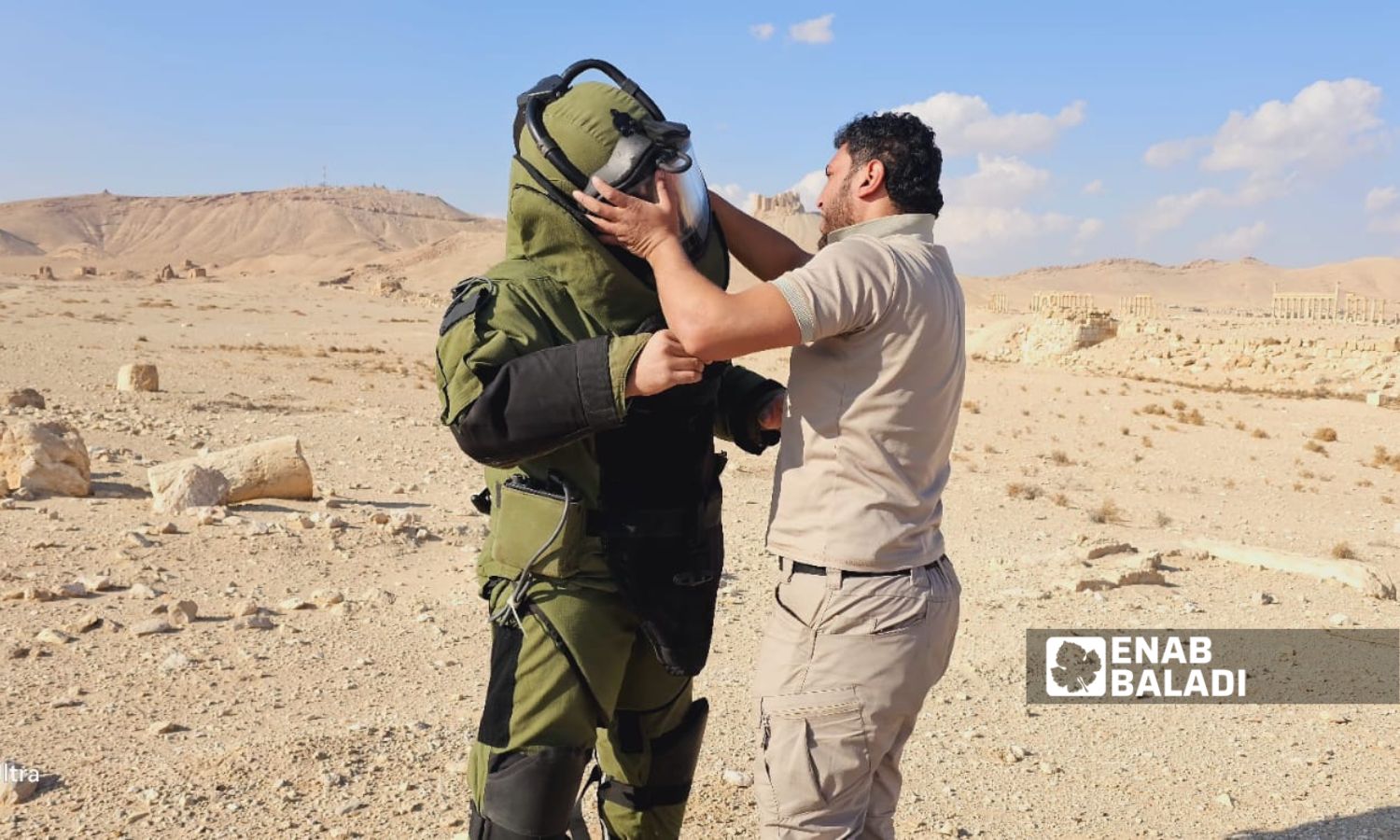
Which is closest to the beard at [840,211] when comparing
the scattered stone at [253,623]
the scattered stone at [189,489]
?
the scattered stone at [253,623]

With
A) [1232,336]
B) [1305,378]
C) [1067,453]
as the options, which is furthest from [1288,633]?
[1232,336]

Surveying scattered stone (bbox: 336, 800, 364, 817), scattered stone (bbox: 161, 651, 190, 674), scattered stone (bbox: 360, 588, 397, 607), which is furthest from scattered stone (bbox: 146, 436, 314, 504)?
scattered stone (bbox: 336, 800, 364, 817)

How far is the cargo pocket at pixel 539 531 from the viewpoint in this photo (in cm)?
243

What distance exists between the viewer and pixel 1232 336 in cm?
2983

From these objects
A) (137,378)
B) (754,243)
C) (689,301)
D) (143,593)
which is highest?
(754,243)

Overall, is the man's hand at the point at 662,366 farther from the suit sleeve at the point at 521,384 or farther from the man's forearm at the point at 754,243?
the man's forearm at the point at 754,243

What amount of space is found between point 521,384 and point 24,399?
12.2 m

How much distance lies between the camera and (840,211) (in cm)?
253

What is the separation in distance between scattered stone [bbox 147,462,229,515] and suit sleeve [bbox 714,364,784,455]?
245 inches

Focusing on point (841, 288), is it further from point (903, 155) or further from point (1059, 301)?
point (1059, 301)

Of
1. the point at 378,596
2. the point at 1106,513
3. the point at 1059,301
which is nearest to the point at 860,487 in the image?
the point at 378,596

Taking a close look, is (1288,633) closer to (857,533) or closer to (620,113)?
(857,533)

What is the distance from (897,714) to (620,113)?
1456mm

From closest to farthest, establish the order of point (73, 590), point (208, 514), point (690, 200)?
point (690, 200), point (73, 590), point (208, 514)
